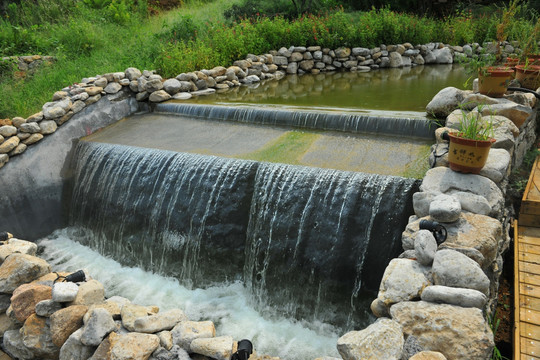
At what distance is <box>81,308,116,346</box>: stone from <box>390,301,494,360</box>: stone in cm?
173

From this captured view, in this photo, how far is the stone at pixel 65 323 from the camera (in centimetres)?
278

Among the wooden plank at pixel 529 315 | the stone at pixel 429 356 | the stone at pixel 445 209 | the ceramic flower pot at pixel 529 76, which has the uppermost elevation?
the ceramic flower pot at pixel 529 76

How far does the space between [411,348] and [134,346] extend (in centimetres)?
153

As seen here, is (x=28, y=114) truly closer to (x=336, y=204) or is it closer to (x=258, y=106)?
(x=258, y=106)

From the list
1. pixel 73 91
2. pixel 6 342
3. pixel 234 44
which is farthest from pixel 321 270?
pixel 234 44

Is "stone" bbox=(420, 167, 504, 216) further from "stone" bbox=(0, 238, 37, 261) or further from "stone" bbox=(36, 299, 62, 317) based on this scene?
"stone" bbox=(0, 238, 37, 261)

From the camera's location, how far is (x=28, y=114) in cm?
570

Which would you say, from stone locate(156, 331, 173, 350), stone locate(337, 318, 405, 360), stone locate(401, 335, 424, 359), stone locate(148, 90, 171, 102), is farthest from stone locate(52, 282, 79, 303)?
stone locate(148, 90, 171, 102)

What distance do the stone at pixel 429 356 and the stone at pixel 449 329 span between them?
0.31 ft

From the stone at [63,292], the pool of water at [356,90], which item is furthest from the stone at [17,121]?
the stone at [63,292]

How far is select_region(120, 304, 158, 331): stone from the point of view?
8.61 ft

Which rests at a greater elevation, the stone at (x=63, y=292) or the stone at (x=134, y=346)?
the stone at (x=134, y=346)

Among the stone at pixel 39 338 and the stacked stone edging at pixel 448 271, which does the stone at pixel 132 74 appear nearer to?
the stone at pixel 39 338

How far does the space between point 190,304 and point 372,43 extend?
23.5 ft
